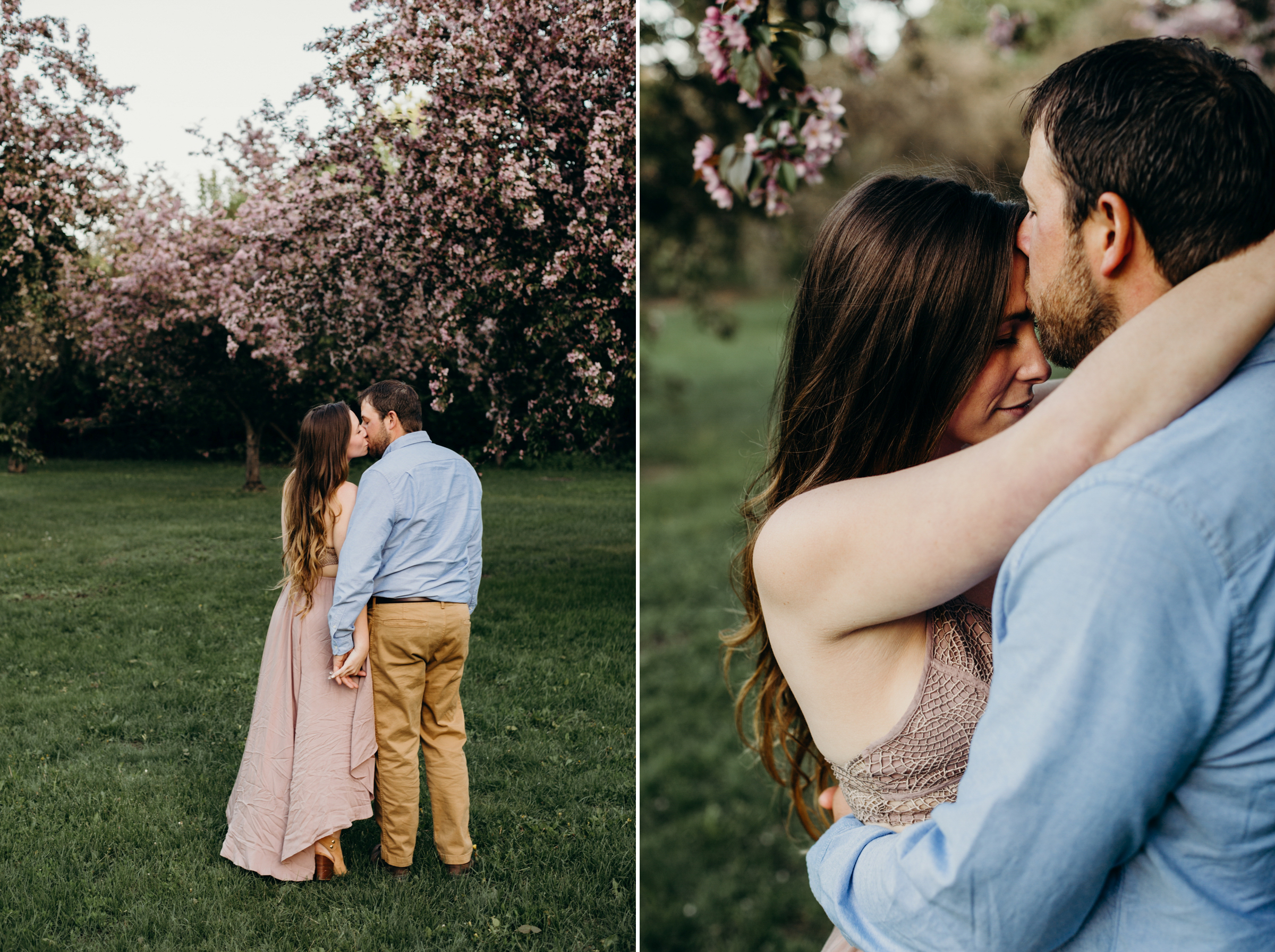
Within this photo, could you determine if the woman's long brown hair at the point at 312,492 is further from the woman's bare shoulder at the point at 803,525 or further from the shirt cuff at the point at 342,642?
the woman's bare shoulder at the point at 803,525

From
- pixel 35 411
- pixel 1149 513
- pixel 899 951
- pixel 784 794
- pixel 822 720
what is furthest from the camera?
pixel 784 794

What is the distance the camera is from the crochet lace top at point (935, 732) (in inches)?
57.9

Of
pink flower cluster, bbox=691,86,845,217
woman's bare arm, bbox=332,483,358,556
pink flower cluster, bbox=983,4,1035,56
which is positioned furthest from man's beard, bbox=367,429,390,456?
pink flower cluster, bbox=983,4,1035,56

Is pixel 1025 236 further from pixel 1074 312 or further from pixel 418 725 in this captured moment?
pixel 418 725

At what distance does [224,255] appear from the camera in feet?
9.52

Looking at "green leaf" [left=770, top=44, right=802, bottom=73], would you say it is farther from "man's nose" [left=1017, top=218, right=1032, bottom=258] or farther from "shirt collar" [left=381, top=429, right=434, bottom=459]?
"shirt collar" [left=381, top=429, right=434, bottom=459]

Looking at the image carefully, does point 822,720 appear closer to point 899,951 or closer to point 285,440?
point 899,951

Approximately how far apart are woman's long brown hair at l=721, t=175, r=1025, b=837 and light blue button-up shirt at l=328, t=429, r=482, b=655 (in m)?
1.47

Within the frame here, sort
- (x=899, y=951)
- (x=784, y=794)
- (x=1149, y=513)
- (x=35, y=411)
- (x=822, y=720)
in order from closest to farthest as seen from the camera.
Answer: (x=1149, y=513), (x=899, y=951), (x=822, y=720), (x=35, y=411), (x=784, y=794)

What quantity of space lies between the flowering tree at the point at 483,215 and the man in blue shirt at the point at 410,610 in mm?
195

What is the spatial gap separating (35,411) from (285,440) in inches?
28.0

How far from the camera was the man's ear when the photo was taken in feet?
3.80

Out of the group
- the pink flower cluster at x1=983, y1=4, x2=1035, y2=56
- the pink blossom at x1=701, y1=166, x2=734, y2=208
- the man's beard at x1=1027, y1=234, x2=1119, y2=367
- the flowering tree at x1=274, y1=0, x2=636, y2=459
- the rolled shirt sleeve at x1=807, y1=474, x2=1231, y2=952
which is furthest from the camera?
the pink flower cluster at x1=983, y1=4, x2=1035, y2=56

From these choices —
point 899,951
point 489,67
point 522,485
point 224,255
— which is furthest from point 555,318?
point 899,951
